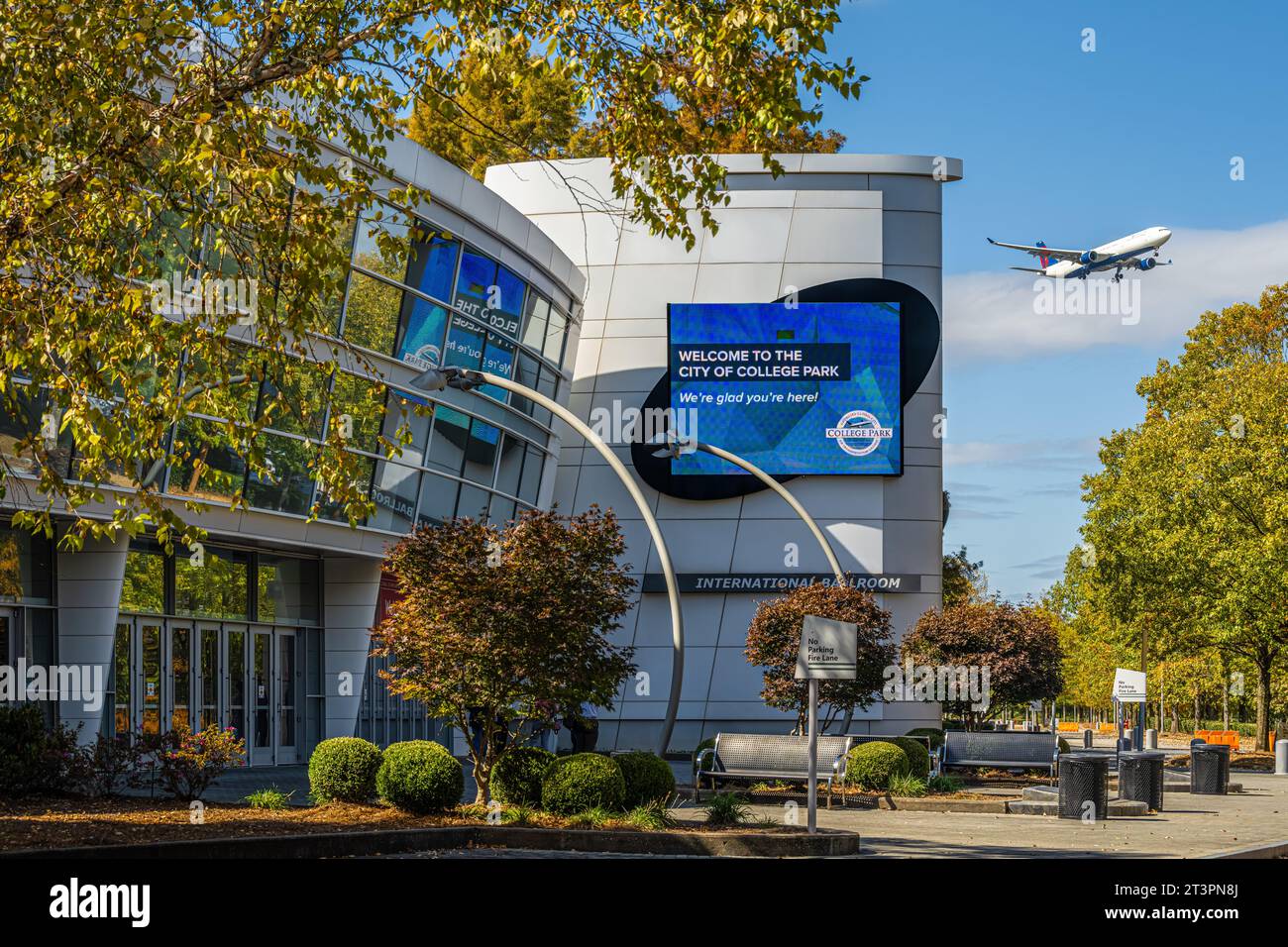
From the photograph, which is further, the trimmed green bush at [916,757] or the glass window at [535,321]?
the glass window at [535,321]

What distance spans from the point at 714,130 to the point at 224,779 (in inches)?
666

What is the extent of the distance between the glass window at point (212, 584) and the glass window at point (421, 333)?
4.98 meters

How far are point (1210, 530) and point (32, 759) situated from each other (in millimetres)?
33382

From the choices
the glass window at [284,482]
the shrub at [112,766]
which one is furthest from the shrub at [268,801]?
the glass window at [284,482]

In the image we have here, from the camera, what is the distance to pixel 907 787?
22266mm

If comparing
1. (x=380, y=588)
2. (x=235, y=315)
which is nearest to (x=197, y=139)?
(x=235, y=315)

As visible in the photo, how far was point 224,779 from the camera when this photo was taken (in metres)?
25.7

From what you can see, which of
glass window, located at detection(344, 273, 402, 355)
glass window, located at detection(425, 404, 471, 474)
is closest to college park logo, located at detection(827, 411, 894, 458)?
glass window, located at detection(425, 404, 471, 474)

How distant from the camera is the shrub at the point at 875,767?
2272 centimetres

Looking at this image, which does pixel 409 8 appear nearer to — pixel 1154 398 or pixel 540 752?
pixel 540 752

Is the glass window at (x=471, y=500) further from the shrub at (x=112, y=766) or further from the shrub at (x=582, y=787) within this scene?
the shrub at (x=582, y=787)

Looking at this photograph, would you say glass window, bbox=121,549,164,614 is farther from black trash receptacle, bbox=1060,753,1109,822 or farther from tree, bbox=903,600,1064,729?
black trash receptacle, bbox=1060,753,1109,822

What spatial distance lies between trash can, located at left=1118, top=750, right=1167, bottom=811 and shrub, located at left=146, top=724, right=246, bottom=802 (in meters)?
12.3

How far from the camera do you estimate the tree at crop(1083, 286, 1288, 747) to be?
41.2m
